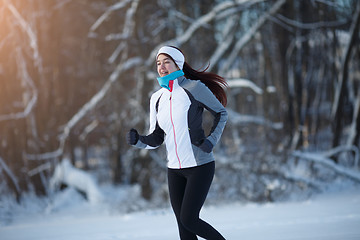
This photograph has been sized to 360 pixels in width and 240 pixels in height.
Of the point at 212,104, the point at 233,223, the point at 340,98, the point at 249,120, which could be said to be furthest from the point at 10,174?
the point at 340,98

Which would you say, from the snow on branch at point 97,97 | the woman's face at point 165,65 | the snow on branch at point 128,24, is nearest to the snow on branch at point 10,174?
the snow on branch at point 97,97

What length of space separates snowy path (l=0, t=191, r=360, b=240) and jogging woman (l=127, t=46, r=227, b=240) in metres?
1.30

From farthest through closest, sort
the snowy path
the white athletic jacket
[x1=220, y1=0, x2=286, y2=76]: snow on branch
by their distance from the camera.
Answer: [x1=220, y1=0, x2=286, y2=76]: snow on branch, the snowy path, the white athletic jacket

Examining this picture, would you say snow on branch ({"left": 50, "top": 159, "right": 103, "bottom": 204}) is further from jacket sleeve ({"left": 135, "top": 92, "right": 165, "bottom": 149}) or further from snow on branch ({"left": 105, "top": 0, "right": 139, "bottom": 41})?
jacket sleeve ({"left": 135, "top": 92, "right": 165, "bottom": 149})

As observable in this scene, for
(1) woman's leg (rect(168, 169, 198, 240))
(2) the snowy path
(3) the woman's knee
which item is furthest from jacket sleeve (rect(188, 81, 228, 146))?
(2) the snowy path

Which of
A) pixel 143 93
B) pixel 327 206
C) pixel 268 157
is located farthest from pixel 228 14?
pixel 327 206

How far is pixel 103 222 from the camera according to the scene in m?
4.35

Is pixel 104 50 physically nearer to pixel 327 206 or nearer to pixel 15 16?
pixel 15 16

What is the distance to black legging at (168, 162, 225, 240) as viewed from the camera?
2.01 m

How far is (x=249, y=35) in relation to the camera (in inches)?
202

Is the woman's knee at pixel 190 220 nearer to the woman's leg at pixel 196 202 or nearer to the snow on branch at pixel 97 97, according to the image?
the woman's leg at pixel 196 202

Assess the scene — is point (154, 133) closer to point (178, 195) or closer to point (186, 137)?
point (186, 137)

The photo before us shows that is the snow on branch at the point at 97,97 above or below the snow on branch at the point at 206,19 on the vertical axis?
below

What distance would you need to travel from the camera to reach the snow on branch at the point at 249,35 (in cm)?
507
